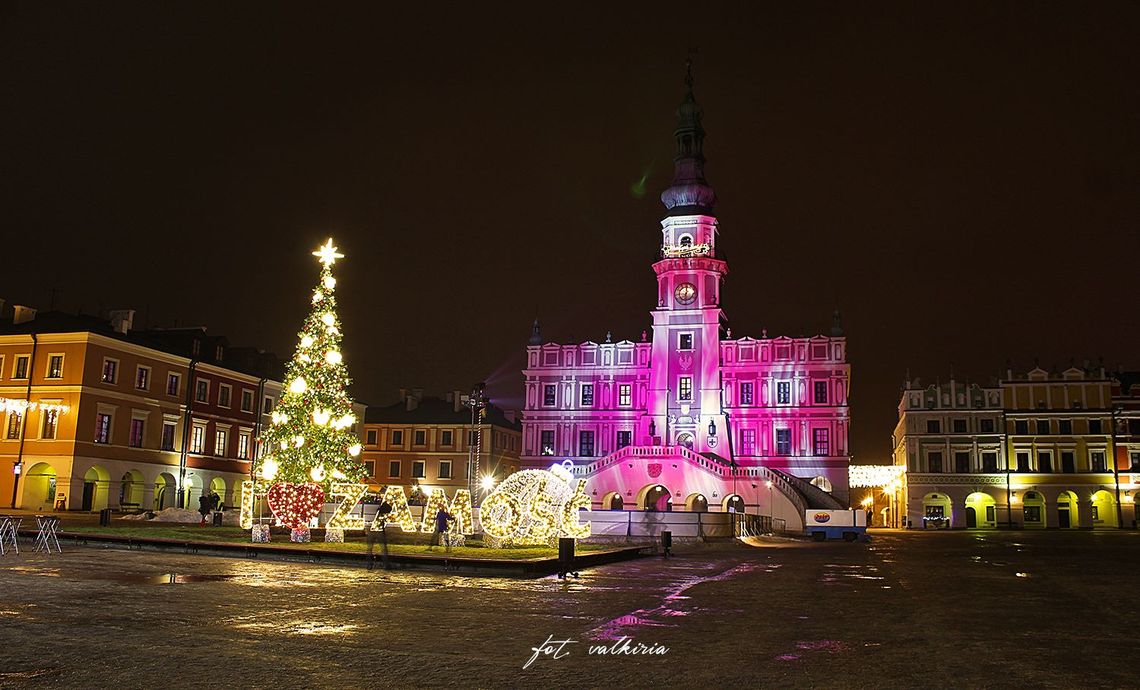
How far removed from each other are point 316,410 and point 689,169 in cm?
5404

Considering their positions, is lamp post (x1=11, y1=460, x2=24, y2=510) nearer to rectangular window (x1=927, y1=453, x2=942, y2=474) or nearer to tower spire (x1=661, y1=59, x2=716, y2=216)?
tower spire (x1=661, y1=59, x2=716, y2=216)

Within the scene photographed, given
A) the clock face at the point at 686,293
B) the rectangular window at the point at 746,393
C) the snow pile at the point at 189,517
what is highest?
the clock face at the point at 686,293

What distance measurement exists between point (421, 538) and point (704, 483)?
3466cm

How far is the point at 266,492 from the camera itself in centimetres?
2936

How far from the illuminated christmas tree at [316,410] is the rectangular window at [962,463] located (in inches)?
2695

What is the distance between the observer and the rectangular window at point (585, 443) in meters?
77.8

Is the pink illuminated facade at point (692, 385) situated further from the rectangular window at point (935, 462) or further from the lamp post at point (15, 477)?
the lamp post at point (15, 477)

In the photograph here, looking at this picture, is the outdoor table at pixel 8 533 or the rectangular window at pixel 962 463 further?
the rectangular window at pixel 962 463

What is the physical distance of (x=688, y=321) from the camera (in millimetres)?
74875

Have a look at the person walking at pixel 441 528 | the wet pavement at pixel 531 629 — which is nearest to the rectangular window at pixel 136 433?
the person walking at pixel 441 528

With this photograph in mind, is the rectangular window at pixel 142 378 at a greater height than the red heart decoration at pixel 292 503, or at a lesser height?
greater

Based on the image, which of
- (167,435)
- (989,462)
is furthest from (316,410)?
(989,462)

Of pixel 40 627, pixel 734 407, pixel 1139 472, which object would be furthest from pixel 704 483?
pixel 40 627

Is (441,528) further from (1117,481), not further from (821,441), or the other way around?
(1117,481)
